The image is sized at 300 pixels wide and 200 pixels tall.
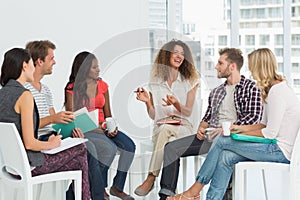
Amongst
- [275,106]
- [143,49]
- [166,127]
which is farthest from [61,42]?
[275,106]

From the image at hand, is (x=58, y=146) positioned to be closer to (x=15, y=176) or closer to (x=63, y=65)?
(x=15, y=176)

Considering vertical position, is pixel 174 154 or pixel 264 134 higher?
pixel 264 134

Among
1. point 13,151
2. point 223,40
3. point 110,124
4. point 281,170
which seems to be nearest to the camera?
point 13,151

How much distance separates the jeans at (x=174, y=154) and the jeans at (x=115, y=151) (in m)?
0.27

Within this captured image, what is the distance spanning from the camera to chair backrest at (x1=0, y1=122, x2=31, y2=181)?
247 cm

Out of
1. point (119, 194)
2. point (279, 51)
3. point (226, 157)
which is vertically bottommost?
point (119, 194)

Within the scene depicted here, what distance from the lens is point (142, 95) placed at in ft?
11.0

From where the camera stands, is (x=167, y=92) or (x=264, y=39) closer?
(x=167, y=92)

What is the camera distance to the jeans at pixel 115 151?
131 inches

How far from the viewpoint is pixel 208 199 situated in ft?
9.95

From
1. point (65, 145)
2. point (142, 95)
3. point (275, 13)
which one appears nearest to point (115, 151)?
point (142, 95)

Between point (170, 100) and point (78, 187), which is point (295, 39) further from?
point (78, 187)

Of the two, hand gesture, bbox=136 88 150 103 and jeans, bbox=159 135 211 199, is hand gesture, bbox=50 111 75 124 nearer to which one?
hand gesture, bbox=136 88 150 103

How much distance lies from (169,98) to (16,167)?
1.12 metres
